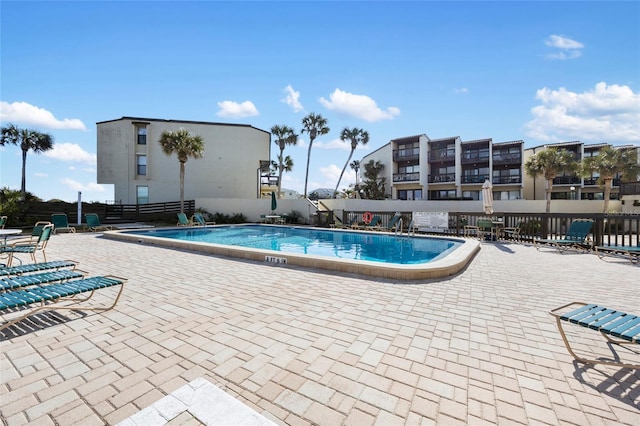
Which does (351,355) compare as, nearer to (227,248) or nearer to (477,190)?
(227,248)

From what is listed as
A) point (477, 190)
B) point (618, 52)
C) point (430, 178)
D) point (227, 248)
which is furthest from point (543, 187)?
point (227, 248)

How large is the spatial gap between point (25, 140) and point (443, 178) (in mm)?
41093

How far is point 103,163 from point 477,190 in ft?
124

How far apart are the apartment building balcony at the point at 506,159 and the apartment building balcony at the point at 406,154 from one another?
27.9 feet

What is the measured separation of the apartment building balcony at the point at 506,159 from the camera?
31139 mm

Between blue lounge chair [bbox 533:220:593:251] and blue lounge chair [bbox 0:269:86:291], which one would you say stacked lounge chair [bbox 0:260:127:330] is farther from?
blue lounge chair [bbox 533:220:593:251]

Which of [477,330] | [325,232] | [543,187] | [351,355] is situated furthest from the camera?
[543,187]

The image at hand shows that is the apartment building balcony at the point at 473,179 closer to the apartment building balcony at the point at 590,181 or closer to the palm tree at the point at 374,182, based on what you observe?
the palm tree at the point at 374,182

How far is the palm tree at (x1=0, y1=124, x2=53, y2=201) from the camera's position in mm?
23672

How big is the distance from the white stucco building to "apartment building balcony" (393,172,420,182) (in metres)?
17.8

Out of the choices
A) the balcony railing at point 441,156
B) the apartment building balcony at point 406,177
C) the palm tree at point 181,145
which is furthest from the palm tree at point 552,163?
the palm tree at point 181,145

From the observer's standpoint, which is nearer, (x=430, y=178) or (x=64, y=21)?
(x=64, y=21)

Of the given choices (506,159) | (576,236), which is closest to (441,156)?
(506,159)

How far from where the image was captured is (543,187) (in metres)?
32.3
